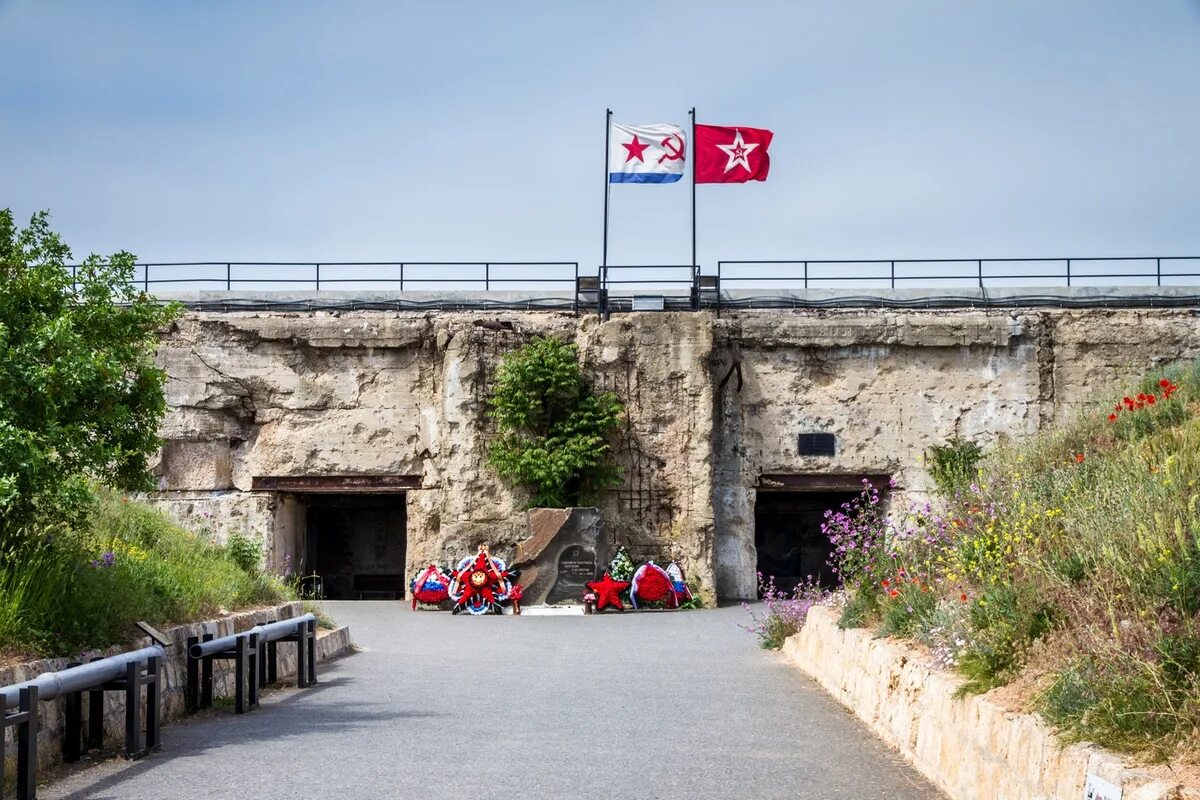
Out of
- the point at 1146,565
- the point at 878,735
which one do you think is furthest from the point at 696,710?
the point at 1146,565

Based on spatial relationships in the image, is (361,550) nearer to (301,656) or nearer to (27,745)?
(301,656)

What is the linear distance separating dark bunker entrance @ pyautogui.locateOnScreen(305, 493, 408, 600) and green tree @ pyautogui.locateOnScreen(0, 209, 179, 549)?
67.4 ft

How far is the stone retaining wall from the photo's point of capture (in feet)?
26.4

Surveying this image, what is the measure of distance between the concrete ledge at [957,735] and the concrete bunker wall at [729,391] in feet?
44.7

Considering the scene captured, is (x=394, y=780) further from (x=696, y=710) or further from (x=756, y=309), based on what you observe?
(x=756, y=309)

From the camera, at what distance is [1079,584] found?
7391 mm

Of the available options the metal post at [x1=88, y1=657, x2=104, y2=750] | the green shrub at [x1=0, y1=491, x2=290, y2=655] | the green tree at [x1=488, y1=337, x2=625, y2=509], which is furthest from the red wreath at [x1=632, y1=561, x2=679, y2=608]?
the metal post at [x1=88, y1=657, x2=104, y2=750]

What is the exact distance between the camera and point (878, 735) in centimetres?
941

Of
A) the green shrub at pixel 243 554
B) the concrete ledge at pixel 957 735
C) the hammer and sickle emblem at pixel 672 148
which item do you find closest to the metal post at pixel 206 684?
the concrete ledge at pixel 957 735

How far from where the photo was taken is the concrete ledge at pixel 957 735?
5.36m

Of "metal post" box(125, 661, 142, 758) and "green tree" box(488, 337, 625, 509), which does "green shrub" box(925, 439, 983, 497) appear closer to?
"green tree" box(488, 337, 625, 509)

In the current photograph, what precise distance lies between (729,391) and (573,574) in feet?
17.4

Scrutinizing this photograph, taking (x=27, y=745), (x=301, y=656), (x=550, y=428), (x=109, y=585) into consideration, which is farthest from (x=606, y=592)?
(x=27, y=745)

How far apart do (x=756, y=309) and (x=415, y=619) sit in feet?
32.6
